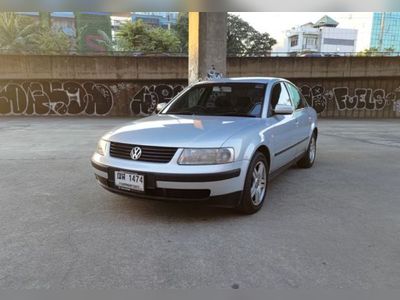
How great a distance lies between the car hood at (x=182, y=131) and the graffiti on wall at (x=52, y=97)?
16008 mm

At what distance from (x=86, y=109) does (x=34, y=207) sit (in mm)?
16155

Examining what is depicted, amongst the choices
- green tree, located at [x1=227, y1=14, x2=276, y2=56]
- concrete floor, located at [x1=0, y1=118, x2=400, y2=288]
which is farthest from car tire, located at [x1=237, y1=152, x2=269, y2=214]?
green tree, located at [x1=227, y1=14, x2=276, y2=56]

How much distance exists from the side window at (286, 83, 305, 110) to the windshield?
1001 millimetres

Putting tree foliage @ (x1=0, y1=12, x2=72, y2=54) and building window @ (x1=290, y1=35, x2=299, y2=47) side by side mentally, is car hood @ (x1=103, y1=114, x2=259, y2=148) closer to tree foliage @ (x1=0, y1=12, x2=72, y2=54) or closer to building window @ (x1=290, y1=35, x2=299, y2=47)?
tree foliage @ (x1=0, y1=12, x2=72, y2=54)

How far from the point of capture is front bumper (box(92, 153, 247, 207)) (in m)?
3.63

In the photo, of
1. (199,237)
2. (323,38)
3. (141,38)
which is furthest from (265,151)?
(323,38)

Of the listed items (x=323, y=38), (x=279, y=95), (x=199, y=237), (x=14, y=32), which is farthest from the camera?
(x=323, y=38)

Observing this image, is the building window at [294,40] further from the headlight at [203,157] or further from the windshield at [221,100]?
the headlight at [203,157]

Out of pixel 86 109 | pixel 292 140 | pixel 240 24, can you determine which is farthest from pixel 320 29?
pixel 292 140

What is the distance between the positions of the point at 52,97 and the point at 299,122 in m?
16.9

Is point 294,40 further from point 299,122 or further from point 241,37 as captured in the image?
point 299,122

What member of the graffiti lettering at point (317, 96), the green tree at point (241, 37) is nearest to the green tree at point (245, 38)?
the green tree at point (241, 37)

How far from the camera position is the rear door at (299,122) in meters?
5.63

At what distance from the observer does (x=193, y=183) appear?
3631 millimetres
